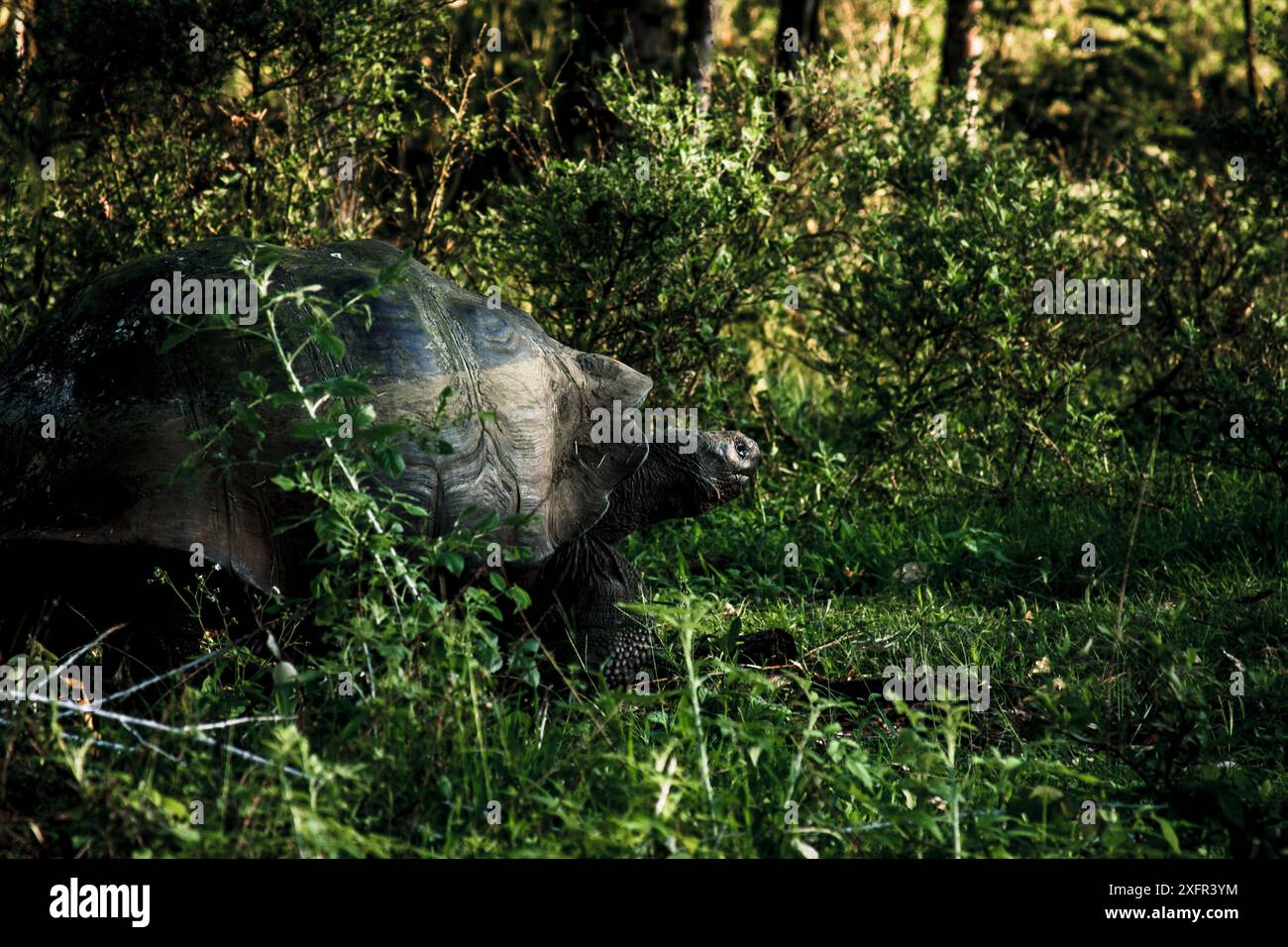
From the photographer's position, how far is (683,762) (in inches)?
126

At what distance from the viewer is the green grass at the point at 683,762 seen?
8.47 feet

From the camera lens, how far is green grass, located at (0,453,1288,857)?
8.47 ft

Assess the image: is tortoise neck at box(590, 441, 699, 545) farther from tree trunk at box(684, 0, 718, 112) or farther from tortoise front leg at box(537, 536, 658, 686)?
tree trunk at box(684, 0, 718, 112)

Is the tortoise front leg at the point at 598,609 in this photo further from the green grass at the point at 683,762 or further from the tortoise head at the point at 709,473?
the tortoise head at the point at 709,473

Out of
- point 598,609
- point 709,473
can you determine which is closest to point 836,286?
point 709,473

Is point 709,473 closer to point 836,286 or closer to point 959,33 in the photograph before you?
point 836,286

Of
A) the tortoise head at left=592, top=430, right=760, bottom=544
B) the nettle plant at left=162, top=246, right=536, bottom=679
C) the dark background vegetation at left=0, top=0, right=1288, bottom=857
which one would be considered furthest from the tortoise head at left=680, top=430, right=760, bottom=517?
the nettle plant at left=162, top=246, right=536, bottom=679

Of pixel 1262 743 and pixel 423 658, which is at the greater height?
pixel 423 658

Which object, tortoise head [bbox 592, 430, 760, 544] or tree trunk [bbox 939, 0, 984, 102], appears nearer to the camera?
tortoise head [bbox 592, 430, 760, 544]

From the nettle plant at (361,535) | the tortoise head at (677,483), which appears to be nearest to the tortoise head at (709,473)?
the tortoise head at (677,483)

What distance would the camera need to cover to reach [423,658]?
3.01 metres
